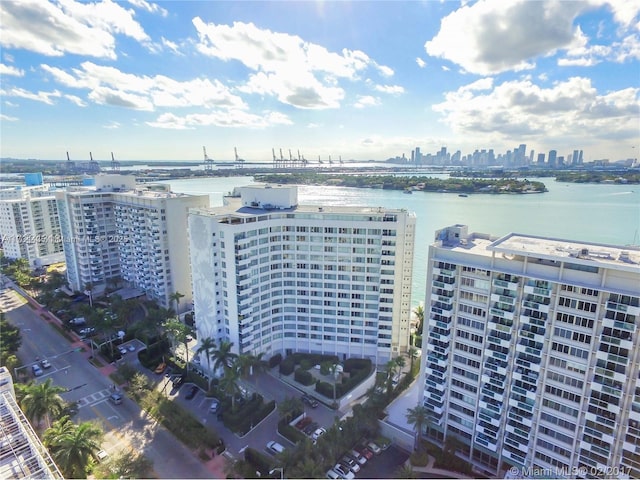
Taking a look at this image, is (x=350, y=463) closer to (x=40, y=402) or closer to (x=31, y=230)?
(x=40, y=402)

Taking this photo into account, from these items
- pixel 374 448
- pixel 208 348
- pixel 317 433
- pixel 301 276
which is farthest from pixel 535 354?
pixel 208 348

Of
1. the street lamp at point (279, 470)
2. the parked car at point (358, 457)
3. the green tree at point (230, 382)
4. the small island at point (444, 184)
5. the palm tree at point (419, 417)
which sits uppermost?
the small island at point (444, 184)

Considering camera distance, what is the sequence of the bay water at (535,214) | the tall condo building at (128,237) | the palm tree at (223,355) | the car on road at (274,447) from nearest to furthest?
the car on road at (274,447)
the palm tree at (223,355)
the tall condo building at (128,237)
the bay water at (535,214)

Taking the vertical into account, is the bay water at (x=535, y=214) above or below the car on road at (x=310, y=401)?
above

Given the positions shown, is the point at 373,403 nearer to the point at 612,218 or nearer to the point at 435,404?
the point at 435,404

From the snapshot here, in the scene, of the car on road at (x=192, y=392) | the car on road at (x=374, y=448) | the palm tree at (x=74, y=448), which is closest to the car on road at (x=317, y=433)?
the car on road at (x=374, y=448)

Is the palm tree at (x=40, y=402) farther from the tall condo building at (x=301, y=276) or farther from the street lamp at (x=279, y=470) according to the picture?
the street lamp at (x=279, y=470)
